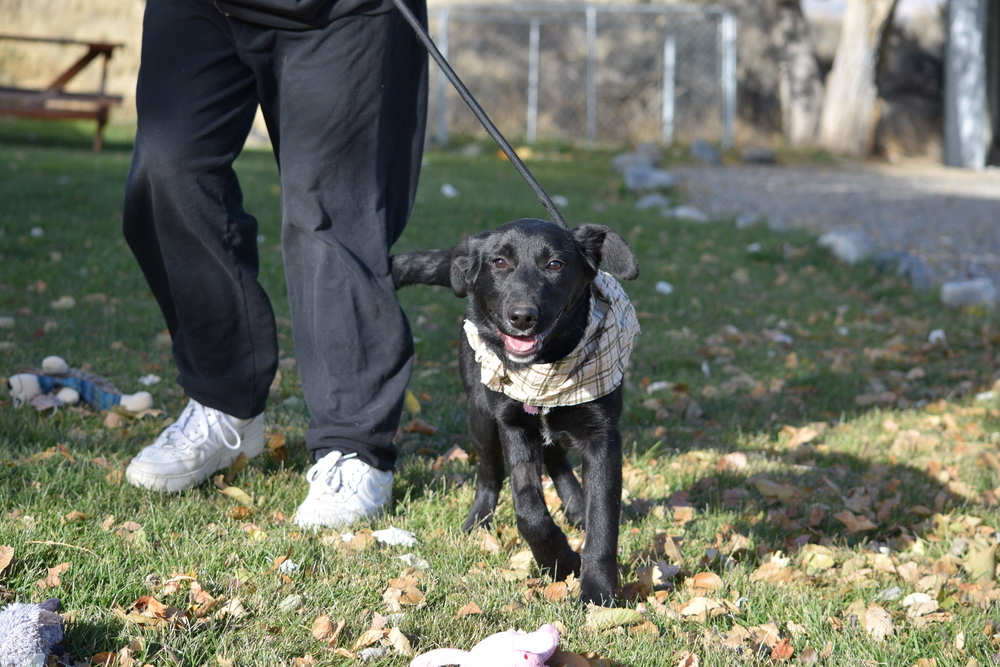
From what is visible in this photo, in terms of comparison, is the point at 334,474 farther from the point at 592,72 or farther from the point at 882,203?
the point at 592,72

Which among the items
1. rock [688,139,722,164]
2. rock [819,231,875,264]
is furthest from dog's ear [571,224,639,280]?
rock [688,139,722,164]

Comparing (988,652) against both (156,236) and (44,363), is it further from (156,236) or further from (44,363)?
(44,363)

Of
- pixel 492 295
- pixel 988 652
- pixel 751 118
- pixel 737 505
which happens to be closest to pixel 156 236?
pixel 492 295

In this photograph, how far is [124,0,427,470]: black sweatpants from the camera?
9.06 ft

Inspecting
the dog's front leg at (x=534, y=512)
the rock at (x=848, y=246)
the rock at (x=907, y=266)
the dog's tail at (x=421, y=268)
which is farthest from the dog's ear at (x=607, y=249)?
the rock at (x=848, y=246)

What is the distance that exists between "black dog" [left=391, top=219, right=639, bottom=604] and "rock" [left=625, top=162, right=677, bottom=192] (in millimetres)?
9607

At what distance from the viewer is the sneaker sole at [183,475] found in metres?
2.89

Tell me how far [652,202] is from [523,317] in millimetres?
8904

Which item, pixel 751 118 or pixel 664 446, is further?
pixel 751 118

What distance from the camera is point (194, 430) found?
3.03 metres

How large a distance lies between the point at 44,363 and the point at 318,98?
6.16ft

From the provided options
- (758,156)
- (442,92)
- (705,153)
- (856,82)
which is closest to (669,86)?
(705,153)

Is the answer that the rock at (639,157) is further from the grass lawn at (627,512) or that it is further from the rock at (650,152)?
the grass lawn at (627,512)

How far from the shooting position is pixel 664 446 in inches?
157
